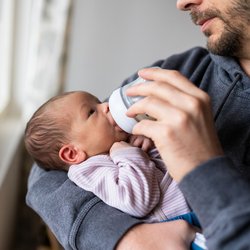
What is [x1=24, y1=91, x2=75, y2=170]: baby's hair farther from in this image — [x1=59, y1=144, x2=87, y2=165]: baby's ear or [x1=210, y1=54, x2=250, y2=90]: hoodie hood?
[x1=210, y1=54, x2=250, y2=90]: hoodie hood

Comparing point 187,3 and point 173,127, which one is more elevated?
point 187,3

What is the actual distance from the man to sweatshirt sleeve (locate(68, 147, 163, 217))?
1.1 inches

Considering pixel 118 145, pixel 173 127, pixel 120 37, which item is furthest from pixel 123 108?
pixel 120 37

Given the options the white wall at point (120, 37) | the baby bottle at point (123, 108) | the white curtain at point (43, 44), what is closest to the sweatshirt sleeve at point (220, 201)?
the baby bottle at point (123, 108)

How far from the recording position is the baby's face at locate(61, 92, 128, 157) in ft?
3.58

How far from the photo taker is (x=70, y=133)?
1097mm

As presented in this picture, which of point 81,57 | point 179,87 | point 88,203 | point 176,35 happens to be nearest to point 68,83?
point 81,57

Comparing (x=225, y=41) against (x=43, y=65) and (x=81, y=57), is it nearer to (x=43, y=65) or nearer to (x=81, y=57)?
(x=43, y=65)

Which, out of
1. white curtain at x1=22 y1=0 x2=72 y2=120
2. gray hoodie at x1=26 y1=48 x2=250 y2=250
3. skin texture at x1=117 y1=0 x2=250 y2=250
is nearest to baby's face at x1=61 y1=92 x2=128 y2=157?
gray hoodie at x1=26 y1=48 x2=250 y2=250

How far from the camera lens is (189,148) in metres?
0.74

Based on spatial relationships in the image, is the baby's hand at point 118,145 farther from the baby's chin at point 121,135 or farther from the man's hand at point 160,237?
the man's hand at point 160,237

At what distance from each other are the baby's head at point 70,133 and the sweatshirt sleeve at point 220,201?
0.41m

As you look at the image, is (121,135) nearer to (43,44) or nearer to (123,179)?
(123,179)

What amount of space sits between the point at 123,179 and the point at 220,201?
11.7 inches
